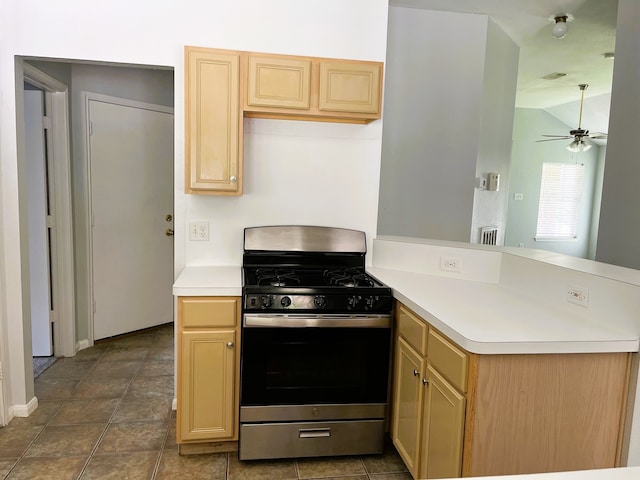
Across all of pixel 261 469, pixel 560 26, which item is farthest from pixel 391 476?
pixel 560 26

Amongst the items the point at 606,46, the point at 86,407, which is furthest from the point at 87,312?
the point at 606,46

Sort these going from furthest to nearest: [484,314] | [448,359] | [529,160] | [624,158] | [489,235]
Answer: [529,160] → [489,235] → [624,158] → [484,314] → [448,359]

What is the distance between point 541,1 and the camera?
364cm

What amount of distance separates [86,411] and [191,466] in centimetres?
88

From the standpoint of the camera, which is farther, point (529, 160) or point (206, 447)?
point (529, 160)

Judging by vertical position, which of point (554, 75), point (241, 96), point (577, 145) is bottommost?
point (241, 96)

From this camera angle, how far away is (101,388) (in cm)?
296

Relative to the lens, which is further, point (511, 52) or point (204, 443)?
point (511, 52)

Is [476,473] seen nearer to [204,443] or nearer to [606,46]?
[204,443]

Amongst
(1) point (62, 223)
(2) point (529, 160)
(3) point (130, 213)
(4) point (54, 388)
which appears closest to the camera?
(4) point (54, 388)

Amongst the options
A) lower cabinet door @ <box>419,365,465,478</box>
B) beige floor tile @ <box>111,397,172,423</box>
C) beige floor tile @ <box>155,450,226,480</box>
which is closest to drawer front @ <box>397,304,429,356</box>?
lower cabinet door @ <box>419,365,465,478</box>

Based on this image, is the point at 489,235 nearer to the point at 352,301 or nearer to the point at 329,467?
the point at 352,301

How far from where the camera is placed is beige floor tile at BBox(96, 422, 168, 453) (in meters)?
2.32

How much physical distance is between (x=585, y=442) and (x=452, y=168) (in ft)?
9.08
